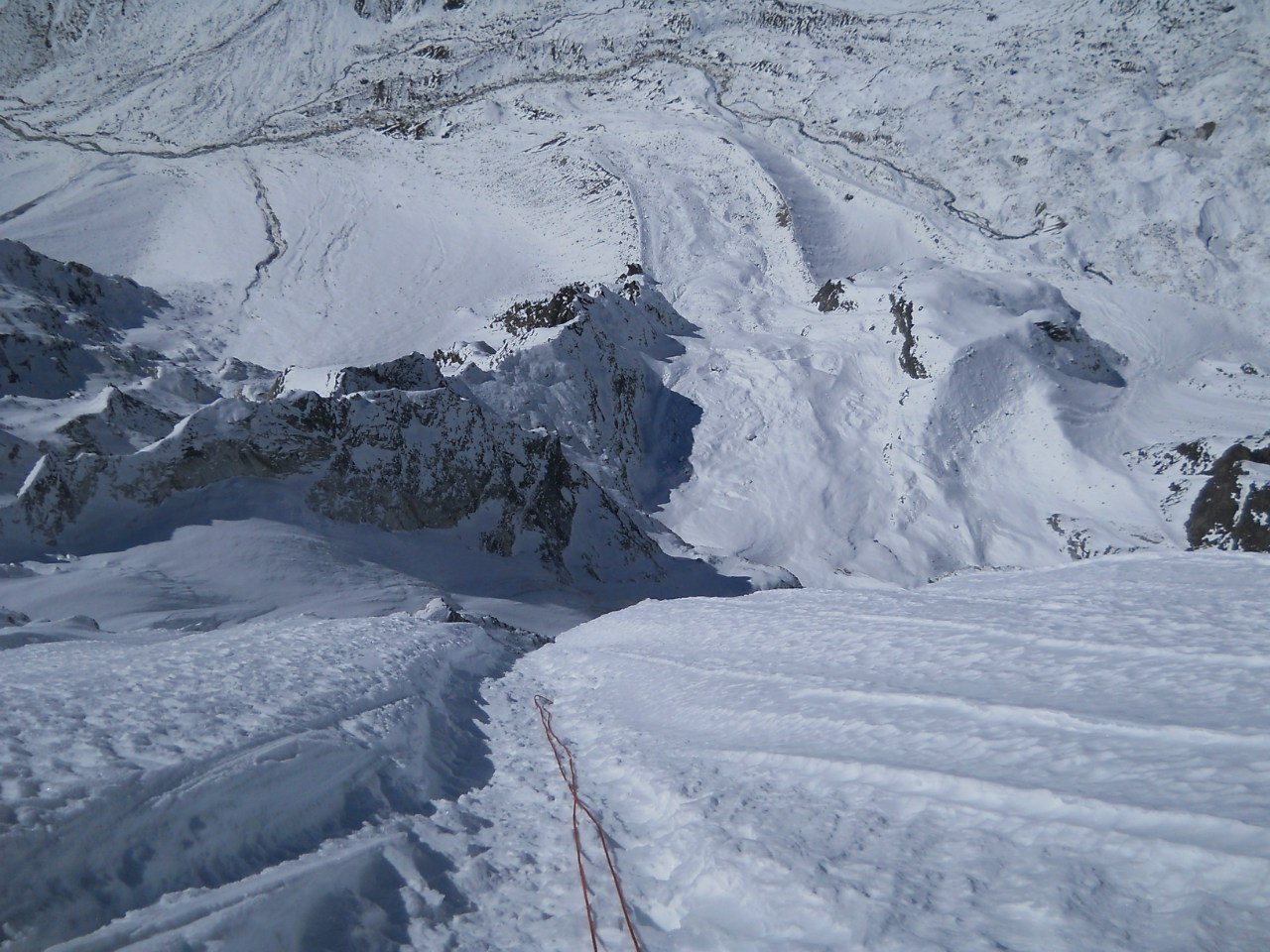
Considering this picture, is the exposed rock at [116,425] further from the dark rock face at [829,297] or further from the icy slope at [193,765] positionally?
the dark rock face at [829,297]

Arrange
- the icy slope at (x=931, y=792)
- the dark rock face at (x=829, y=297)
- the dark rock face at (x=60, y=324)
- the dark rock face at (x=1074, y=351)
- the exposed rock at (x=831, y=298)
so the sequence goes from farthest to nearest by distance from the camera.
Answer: the dark rock face at (x=829, y=297) < the exposed rock at (x=831, y=298) < the dark rock face at (x=1074, y=351) < the dark rock face at (x=60, y=324) < the icy slope at (x=931, y=792)

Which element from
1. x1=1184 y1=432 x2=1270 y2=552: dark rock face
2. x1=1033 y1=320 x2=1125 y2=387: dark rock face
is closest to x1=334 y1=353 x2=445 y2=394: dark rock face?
x1=1033 y1=320 x2=1125 y2=387: dark rock face

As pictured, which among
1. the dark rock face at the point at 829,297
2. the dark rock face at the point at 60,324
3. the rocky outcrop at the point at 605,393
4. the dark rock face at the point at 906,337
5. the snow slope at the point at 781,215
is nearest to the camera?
the dark rock face at the point at 60,324

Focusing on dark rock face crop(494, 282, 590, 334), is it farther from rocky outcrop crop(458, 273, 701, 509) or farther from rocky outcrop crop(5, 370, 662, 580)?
rocky outcrop crop(5, 370, 662, 580)

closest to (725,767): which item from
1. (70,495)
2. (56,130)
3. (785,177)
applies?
(70,495)

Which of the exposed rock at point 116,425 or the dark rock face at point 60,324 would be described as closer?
the exposed rock at point 116,425

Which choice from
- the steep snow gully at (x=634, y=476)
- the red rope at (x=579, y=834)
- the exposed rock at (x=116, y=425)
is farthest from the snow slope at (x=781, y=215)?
the red rope at (x=579, y=834)
